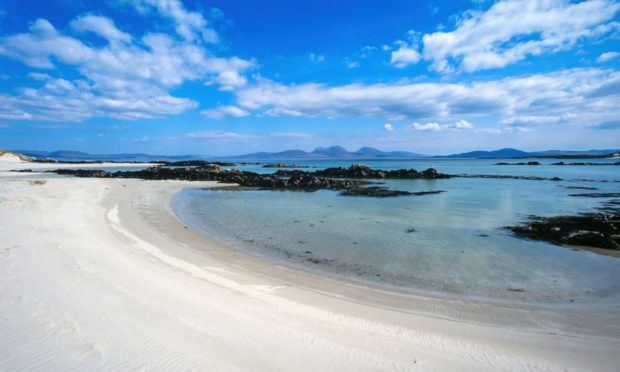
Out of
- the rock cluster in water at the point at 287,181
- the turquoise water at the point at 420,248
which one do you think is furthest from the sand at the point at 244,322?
the rock cluster in water at the point at 287,181

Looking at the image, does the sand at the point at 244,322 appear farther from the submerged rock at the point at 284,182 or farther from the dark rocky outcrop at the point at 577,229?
the submerged rock at the point at 284,182

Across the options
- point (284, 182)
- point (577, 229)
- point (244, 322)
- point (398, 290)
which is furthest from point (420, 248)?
point (284, 182)

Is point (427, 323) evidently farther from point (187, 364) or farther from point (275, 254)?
point (275, 254)

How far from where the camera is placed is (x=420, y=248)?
9664 millimetres

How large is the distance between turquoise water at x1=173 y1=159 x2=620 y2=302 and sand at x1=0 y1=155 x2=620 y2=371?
810 millimetres

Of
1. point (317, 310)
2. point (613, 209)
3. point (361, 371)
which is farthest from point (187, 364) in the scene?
point (613, 209)

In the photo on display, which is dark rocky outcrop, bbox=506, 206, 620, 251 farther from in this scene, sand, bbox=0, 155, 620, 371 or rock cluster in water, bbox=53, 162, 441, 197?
rock cluster in water, bbox=53, 162, 441, 197

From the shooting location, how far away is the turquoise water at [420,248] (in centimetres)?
694

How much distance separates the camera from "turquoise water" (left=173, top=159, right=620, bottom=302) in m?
6.94

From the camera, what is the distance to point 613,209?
16797mm

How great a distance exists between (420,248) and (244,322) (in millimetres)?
6892

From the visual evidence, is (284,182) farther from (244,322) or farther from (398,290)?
(244,322)

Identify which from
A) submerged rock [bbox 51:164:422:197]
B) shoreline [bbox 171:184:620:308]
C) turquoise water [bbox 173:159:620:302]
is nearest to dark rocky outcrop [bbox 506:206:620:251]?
turquoise water [bbox 173:159:620:302]

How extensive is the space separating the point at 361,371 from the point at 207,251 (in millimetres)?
6692
